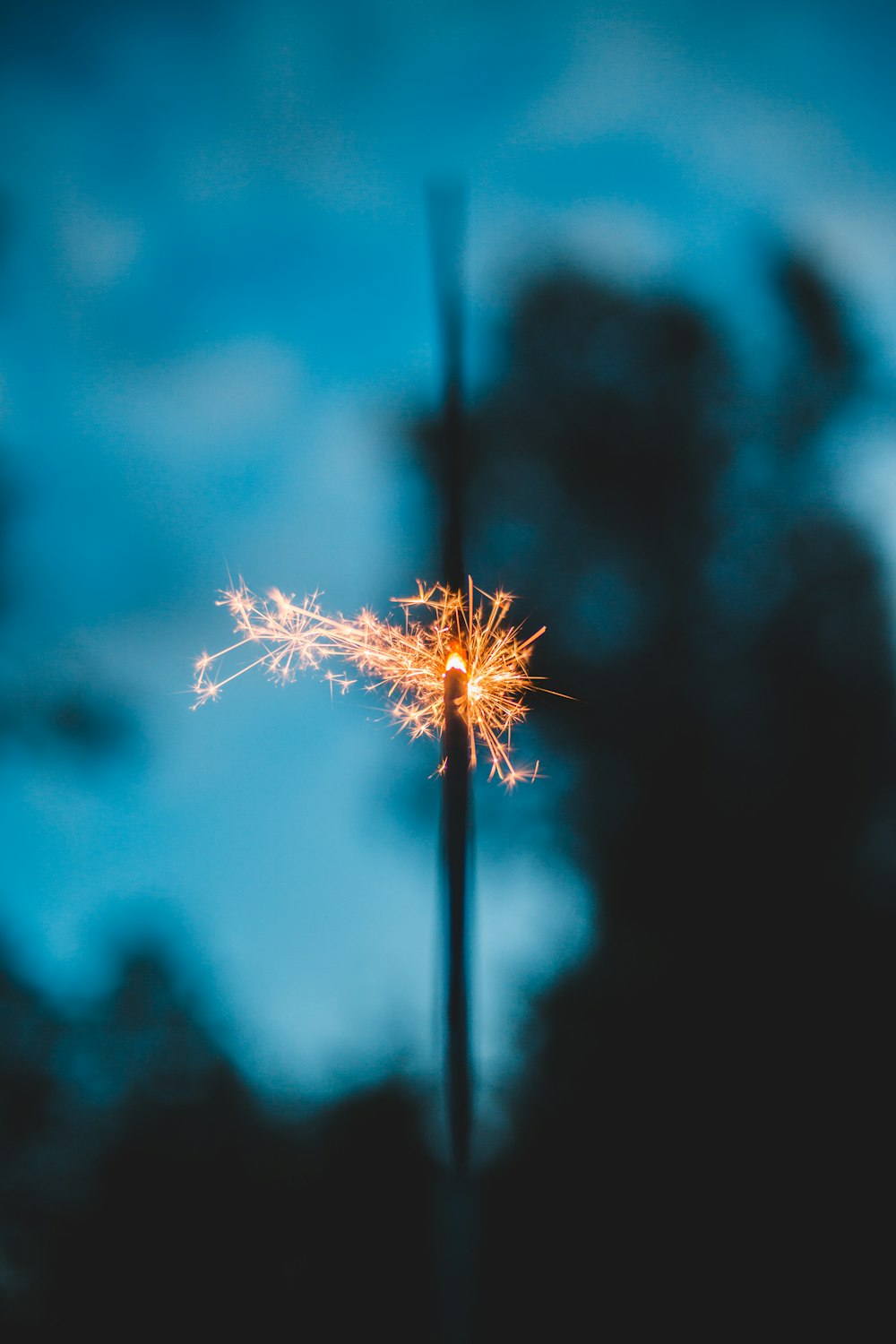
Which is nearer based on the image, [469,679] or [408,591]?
[469,679]

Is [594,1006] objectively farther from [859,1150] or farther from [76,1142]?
[76,1142]

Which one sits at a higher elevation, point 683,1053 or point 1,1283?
point 683,1053

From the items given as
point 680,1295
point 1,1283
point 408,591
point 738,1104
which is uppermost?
point 408,591

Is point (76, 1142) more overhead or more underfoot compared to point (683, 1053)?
more underfoot

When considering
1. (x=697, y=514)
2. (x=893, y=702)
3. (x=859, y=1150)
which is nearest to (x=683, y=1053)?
(x=859, y=1150)

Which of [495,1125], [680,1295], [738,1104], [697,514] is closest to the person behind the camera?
[680,1295]

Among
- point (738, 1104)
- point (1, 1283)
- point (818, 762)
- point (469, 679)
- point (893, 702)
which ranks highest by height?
point (893, 702)

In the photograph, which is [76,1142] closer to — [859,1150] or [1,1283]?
[1,1283]

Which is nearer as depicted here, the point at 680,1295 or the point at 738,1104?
the point at 680,1295

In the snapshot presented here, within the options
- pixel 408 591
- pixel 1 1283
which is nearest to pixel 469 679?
pixel 408 591

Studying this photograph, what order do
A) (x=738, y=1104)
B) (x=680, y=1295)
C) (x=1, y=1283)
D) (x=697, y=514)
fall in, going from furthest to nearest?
(x=1, y=1283)
(x=697, y=514)
(x=738, y=1104)
(x=680, y=1295)
